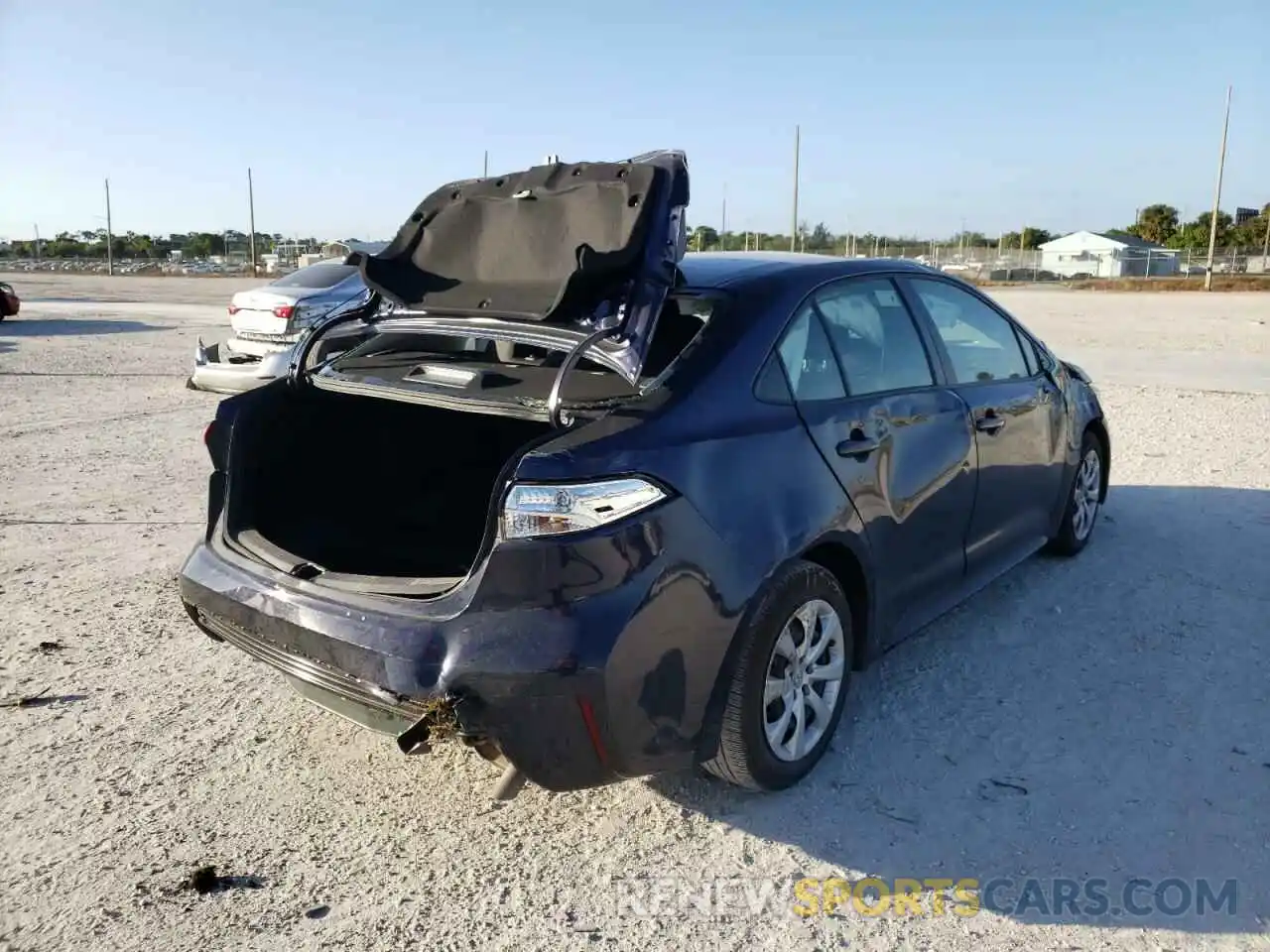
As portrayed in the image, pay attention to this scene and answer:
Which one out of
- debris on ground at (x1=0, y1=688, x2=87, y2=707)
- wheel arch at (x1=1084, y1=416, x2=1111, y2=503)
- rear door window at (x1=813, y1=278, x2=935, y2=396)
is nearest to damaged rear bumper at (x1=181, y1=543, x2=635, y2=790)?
debris on ground at (x1=0, y1=688, x2=87, y2=707)

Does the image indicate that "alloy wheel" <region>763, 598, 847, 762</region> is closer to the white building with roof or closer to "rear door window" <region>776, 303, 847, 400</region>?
"rear door window" <region>776, 303, 847, 400</region>


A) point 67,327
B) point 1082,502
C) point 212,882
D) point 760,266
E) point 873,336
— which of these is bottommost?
point 212,882

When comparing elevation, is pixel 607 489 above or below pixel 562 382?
below

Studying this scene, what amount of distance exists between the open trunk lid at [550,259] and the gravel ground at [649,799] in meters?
1.42

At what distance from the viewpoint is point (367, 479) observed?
4.07 m

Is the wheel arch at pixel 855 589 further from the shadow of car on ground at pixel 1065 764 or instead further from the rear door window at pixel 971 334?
the rear door window at pixel 971 334

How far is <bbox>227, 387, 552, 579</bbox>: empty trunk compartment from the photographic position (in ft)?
11.7

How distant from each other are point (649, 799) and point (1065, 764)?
137 cm

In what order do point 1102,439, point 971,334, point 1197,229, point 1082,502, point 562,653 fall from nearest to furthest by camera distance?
point 562,653
point 971,334
point 1082,502
point 1102,439
point 1197,229

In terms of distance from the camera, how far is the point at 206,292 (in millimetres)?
36688

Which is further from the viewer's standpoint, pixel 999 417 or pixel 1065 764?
pixel 999 417

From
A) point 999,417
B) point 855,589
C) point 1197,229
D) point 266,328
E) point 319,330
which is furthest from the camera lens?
point 1197,229

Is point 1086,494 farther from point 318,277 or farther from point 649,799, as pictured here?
point 318,277

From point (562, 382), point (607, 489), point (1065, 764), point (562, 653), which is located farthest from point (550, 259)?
point (1065, 764)
